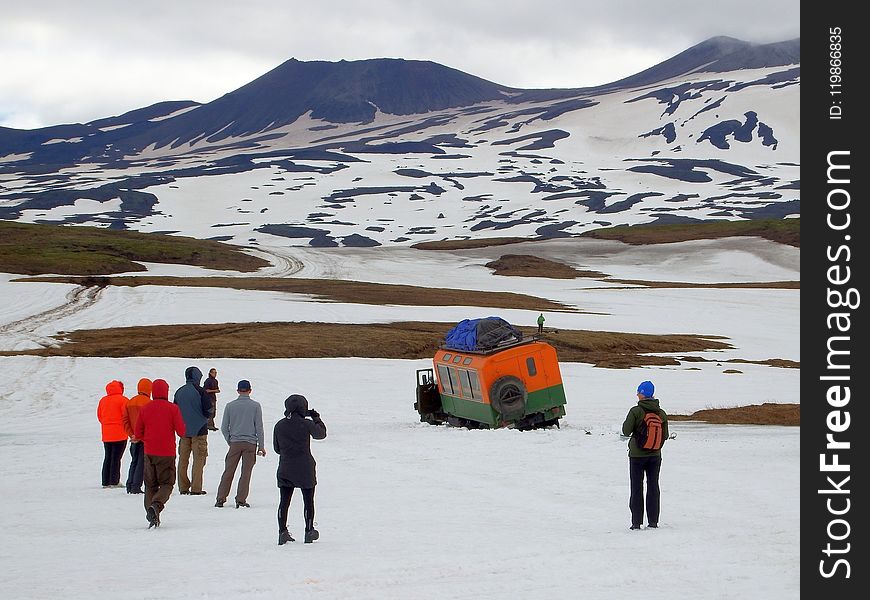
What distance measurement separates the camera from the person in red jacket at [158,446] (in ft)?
46.8

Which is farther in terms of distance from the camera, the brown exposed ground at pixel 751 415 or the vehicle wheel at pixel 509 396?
the brown exposed ground at pixel 751 415

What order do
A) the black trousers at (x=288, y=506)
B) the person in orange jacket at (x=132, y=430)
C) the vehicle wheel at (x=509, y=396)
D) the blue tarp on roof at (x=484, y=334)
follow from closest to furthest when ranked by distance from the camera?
the black trousers at (x=288, y=506), the person in orange jacket at (x=132, y=430), the vehicle wheel at (x=509, y=396), the blue tarp on roof at (x=484, y=334)

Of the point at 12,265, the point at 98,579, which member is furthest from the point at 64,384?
the point at 12,265

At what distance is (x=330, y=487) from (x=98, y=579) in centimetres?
703

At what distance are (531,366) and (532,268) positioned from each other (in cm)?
8264

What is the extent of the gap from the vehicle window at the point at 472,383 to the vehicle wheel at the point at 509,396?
0.51 metres

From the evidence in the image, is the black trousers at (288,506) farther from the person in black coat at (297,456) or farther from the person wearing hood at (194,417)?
the person wearing hood at (194,417)

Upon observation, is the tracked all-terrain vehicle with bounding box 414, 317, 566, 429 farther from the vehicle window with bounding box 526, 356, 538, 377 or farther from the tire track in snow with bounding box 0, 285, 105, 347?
the tire track in snow with bounding box 0, 285, 105, 347

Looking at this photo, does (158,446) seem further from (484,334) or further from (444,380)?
(444,380)

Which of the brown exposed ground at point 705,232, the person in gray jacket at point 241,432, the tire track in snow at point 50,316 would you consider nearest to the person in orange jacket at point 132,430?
the person in gray jacket at point 241,432

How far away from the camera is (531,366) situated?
1037 inches

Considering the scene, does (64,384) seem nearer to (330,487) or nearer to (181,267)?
(330,487)

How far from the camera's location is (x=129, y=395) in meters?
33.2

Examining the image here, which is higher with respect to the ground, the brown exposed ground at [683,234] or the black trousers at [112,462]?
the brown exposed ground at [683,234]
